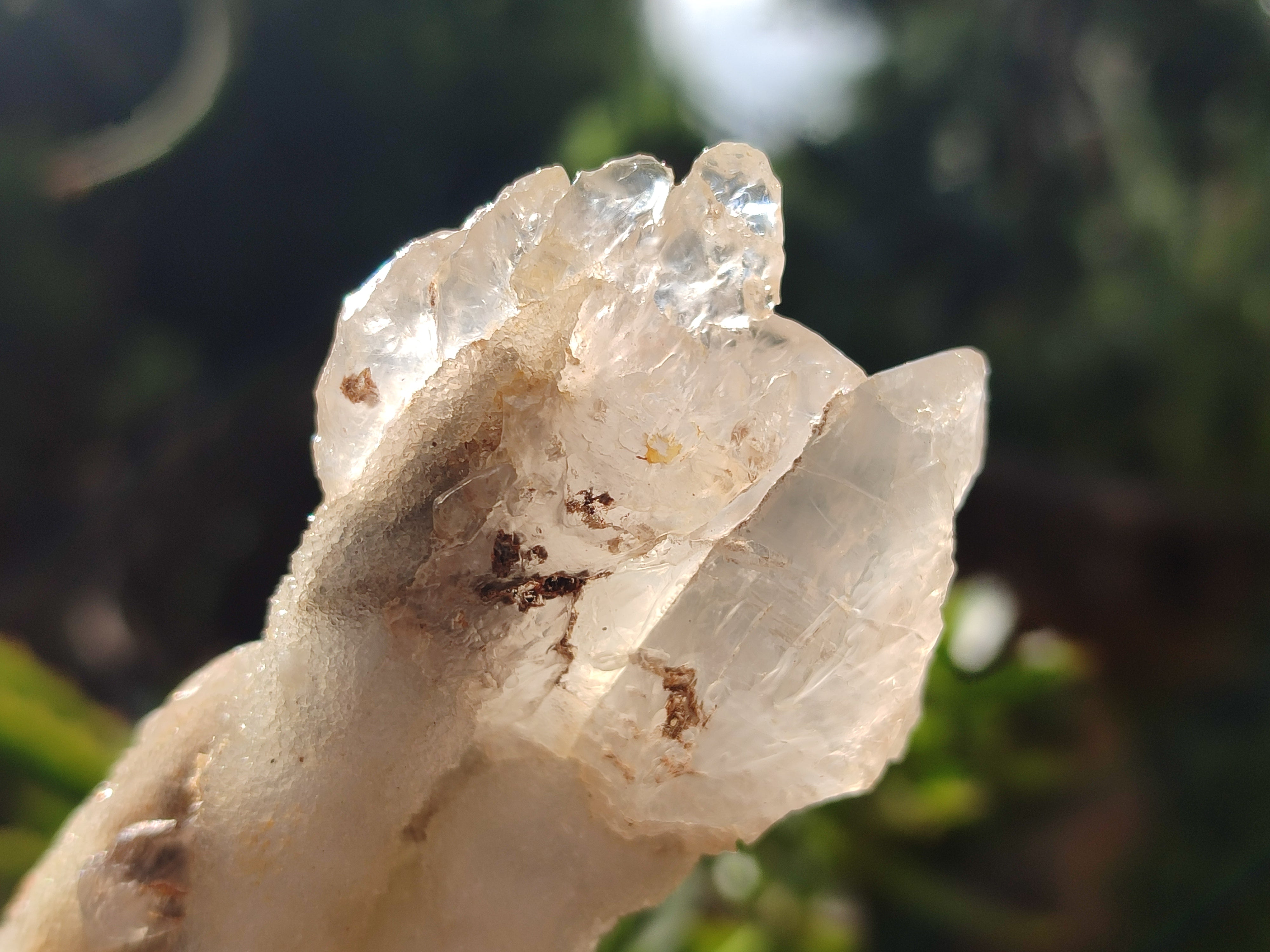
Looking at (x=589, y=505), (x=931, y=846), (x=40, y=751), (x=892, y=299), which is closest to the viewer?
(x=589, y=505)

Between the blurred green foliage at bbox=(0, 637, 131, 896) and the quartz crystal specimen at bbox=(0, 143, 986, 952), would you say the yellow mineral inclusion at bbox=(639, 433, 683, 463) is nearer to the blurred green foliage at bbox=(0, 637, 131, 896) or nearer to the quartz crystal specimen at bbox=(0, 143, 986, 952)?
the quartz crystal specimen at bbox=(0, 143, 986, 952)

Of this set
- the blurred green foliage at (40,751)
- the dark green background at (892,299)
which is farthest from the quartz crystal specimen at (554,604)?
the dark green background at (892,299)

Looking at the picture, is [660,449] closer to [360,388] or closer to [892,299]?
[360,388]

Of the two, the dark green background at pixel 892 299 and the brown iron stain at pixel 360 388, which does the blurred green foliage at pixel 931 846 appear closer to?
the dark green background at pixel 892 299

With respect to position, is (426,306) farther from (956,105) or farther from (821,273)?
(956,105)

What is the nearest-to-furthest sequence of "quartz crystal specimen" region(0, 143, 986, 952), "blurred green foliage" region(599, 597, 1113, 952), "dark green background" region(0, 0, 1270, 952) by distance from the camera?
"quartz crystal specimen" region(0, 143, 986, 952) < "blurred green foliage" region(599, 597, 1113, 952) < "dark green background" region(0, 0, 1270, 952)

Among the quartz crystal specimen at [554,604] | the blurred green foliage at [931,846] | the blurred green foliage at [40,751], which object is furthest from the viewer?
the blurred green foliage at [931,846]

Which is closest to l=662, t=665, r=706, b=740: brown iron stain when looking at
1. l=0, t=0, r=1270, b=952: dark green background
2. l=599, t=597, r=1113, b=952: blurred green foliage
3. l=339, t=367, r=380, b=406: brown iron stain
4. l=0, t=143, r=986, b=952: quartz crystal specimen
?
l=0, t=143, r=986, b=952: quartz crystal specimen


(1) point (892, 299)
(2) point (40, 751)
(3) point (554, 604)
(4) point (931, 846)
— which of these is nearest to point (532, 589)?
(3) point (554, 604)
